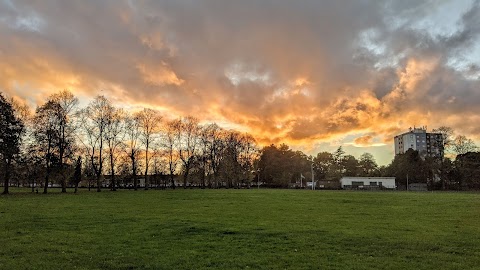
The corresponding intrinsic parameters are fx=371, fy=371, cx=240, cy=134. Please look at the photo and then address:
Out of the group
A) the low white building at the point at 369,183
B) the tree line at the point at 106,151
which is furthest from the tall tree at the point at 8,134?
the low white building at the point at 369,183

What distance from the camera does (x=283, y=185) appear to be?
150 metres

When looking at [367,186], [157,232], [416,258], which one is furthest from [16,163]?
[367,186]

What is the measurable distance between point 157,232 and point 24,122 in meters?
64.3

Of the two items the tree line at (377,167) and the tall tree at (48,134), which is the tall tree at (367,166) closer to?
the tree line at (377,167)

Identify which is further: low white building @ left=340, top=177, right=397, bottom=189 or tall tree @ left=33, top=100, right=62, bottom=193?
low white building @ left=340, top=177, right=397, bottom=189

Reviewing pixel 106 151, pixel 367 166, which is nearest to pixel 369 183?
pixel 367 166

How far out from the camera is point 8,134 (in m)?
66.2

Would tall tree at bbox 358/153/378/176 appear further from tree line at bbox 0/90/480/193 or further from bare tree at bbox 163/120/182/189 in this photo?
bare tree at bbox 163/120/182/189

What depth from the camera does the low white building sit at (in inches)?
4862

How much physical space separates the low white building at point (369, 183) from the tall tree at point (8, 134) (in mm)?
98116

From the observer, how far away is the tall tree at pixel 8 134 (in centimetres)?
6488

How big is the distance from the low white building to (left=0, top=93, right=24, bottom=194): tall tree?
98.1 metres

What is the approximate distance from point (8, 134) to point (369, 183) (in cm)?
10590

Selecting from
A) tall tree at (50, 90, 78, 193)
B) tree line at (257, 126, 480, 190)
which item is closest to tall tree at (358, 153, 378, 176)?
tree line at (257, 126, 480, 190)
